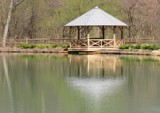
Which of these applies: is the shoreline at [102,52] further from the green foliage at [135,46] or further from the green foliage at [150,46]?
the green foliage at [135,46]

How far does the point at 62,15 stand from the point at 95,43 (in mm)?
11563

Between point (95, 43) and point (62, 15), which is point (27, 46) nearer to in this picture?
point (95, 43)

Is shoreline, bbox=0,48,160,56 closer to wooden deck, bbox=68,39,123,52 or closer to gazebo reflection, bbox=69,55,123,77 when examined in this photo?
wooden deck, bbox=68,39,123,52

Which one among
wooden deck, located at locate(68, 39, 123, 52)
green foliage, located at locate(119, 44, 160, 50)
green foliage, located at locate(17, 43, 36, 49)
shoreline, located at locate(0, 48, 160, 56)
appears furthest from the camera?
green foliage, located at locate(17, 43, 36, 49)

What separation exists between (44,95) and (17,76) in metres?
6.14

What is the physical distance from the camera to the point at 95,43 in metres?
35.9

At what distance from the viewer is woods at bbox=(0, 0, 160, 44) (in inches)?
1806

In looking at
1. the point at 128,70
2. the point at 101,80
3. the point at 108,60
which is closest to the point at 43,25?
the point at 108,60

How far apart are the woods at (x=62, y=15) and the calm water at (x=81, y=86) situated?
17.2m

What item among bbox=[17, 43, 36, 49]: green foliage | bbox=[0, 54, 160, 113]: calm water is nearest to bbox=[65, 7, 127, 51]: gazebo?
bbox=[17, 43, 36, 49]: green foliage

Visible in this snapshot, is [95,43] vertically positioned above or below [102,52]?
above

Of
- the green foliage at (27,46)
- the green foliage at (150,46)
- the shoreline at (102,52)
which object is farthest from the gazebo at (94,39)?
the green foliage at (27,46)

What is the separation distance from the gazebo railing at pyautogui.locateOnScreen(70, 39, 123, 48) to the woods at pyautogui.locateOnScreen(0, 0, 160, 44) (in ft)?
30.2

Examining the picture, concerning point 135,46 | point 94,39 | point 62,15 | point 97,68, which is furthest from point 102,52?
point 62,15
